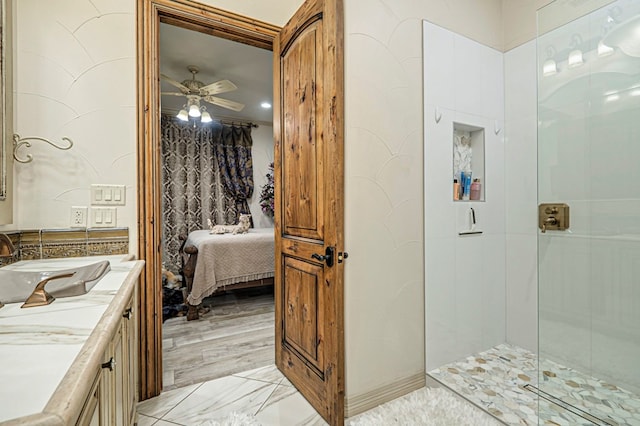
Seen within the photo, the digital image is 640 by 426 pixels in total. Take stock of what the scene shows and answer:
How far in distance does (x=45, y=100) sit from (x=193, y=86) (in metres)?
2.35

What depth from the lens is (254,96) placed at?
459cm

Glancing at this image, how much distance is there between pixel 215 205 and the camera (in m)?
5.64

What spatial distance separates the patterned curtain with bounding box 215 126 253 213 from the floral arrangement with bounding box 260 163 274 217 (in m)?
0.26

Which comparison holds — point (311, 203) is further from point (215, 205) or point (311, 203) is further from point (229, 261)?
point (215, 205)

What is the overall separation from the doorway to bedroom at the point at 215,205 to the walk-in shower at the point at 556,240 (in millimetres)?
1581

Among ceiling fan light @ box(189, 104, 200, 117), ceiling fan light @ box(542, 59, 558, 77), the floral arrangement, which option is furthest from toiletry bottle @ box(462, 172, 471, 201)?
the floral arrangement

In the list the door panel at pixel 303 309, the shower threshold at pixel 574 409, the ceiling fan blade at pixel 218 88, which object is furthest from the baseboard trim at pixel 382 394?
the ceiling fan blade at pixel 218 88

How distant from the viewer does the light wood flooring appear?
2205mm

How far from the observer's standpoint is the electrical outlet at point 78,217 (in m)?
1.63

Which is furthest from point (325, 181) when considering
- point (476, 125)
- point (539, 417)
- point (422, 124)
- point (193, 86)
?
point (193, 86)

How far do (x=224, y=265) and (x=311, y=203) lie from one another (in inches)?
87.9

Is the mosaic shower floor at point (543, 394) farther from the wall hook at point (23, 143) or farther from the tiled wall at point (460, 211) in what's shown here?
the wall hook at point (23, 143)

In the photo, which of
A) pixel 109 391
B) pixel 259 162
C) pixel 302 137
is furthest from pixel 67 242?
pixel 259 162

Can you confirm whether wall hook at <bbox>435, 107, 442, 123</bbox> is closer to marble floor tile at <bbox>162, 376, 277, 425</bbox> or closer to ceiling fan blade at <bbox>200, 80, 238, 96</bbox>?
marble floor tile at <bbox>162, 376, 277, 425</bbox>
